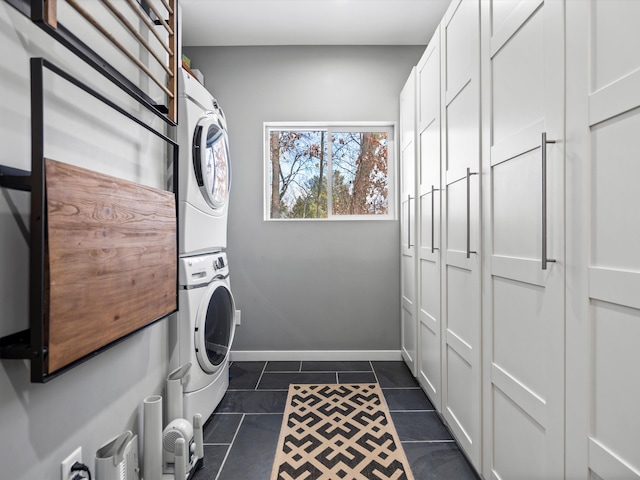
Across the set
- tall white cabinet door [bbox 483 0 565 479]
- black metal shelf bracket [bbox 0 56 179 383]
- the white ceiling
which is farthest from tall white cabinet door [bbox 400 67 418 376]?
black metal shelf bracket [bbox 0 56 179 383]

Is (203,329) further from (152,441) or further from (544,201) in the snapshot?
(544,201)

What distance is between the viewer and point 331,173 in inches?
117

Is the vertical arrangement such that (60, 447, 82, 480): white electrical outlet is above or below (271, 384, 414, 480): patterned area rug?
above

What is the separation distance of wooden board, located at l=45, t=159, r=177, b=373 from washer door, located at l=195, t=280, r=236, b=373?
332mm

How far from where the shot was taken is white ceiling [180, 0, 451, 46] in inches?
92.1

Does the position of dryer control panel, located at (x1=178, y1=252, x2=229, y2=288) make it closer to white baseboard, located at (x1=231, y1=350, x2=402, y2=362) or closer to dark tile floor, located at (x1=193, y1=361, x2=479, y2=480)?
dark tile floor, located at (x1=193, y1=361, x2=479, y2=480)

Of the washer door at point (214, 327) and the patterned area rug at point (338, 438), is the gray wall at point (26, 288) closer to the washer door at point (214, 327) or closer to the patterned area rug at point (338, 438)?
the washer door at point (214, 327)

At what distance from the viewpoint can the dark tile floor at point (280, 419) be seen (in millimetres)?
1531

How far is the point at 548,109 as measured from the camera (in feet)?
3.07

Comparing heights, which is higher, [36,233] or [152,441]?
[36,233]

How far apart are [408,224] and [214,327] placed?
146 cm

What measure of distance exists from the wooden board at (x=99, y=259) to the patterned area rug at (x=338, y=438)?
2.89 ft

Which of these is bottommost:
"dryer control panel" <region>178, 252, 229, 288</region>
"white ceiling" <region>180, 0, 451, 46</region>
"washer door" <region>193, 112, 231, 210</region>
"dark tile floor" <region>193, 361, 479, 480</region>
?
"dark tile floor" <region>193, 361, 479, 480</region>

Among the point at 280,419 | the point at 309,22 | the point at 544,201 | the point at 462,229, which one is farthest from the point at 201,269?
the point at 309,22
